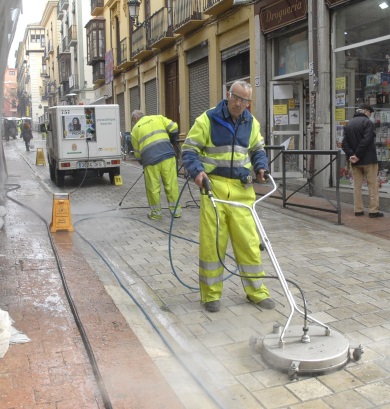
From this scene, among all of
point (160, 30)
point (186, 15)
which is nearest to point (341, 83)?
point (186, 15)

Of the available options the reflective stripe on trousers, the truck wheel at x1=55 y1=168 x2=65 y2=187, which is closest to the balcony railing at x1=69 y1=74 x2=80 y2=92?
the truck wheel at x1=55 y1=168 x2=65 y2=187

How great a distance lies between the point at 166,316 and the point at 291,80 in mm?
9853

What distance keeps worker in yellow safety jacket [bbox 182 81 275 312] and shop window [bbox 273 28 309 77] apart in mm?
8287

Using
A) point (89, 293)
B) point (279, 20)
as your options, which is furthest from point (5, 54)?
point (279, 20)

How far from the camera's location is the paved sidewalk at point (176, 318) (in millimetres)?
3420

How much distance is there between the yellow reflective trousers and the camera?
4.70 metres

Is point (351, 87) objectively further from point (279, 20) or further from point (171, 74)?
point (171, 74)

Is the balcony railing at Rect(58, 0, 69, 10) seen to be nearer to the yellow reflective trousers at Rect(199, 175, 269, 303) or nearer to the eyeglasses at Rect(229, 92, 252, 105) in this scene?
the eyeglasses at Rect(229, 92, 252, 105)

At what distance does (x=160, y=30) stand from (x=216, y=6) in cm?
659

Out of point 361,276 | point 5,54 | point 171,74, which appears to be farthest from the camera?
point 171,74

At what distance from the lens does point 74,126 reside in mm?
14594

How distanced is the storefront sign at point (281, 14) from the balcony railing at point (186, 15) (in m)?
4.13

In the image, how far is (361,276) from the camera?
577 centimetres

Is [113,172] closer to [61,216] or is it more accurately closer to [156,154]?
[156,154]
